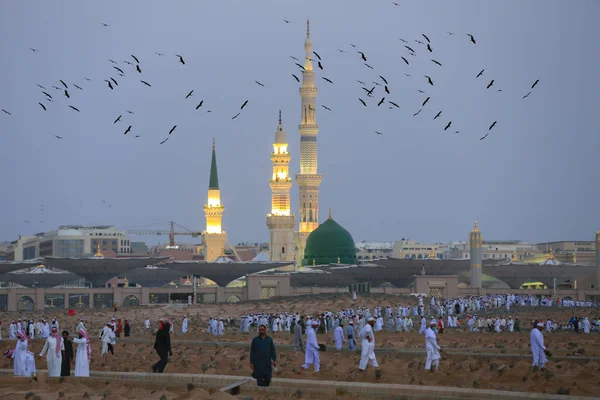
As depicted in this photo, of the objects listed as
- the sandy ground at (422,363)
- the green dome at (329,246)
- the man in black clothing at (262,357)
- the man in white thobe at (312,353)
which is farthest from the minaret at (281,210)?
the man in black clothing at (262,357)

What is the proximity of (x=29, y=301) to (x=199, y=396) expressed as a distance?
171 ft

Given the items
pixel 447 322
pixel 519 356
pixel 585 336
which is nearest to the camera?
pixel 519 356

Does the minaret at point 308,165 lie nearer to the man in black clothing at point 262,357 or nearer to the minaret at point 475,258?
the minaret at point 475,258

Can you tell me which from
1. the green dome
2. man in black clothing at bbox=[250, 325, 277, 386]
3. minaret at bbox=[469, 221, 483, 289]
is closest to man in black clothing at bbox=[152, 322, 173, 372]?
man in black clothing at bbox=[250, 325, 277, 386]

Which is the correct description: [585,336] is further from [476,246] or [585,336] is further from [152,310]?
[476,246]

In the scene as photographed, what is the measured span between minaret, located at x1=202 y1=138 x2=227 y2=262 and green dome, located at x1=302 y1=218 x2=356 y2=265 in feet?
26.4

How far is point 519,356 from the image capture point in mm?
21781

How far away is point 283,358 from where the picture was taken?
904 inches

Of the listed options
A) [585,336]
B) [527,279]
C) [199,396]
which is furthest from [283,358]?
[527,279]

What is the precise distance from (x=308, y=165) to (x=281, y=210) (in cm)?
417

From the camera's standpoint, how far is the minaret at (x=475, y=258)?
7088 centimetres

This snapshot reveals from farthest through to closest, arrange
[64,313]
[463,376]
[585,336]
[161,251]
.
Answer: [161,251]
[64,313]
[585,336]
[463,376]

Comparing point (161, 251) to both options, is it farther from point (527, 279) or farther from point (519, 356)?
point (519, 356)

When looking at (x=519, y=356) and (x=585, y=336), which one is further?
(x=585, y=336)
